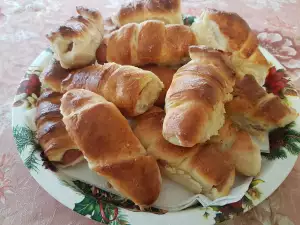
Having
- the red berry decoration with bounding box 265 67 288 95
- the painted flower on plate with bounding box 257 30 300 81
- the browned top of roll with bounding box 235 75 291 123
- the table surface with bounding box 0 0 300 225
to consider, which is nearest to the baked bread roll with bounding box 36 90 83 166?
the table surface with bounding box 0 0 300 225

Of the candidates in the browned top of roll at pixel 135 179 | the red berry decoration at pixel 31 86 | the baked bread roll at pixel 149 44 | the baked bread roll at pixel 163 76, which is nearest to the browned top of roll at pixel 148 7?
the baked bread roll at pixel 149 44

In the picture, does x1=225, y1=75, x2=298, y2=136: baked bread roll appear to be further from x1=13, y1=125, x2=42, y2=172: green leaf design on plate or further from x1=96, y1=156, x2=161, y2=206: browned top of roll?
x1=13, y1=125, x2=42, y2=172: green leaf design on plate

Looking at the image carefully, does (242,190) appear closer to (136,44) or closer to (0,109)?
(136,44)

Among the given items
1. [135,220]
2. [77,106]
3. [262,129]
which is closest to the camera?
[135,220]

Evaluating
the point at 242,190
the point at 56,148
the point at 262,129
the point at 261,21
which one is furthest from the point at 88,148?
the point at 261,21

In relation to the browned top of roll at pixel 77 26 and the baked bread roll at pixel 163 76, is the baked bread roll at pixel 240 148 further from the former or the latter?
the browned top of roll at pixel 77 26

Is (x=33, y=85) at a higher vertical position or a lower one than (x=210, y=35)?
lower

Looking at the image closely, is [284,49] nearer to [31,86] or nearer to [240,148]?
[240,148]
